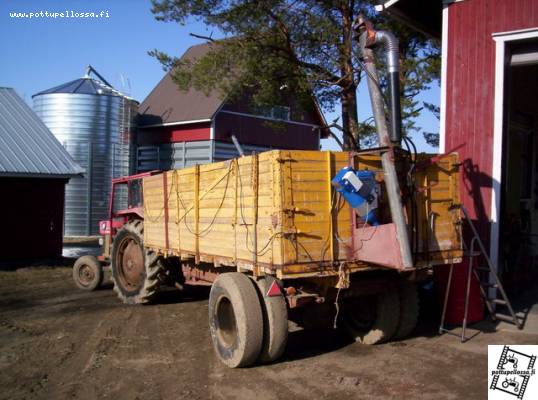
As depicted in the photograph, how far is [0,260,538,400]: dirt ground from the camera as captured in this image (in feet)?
17.4

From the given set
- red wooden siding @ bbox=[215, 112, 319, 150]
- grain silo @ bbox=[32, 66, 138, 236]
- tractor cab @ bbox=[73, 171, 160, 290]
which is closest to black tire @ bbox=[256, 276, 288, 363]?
tractor cab @ bbox=[73, 171, 160, 290]

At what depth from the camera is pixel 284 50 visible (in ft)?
42.9

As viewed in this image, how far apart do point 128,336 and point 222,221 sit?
7.87 ft

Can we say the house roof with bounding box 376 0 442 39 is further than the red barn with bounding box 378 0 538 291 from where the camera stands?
Yes

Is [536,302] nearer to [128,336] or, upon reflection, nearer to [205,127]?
[128,336]

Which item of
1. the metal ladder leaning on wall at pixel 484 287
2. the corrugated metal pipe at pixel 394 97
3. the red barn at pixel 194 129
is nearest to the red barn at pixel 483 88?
the metal ladder leaning on wall at pixel 484 287

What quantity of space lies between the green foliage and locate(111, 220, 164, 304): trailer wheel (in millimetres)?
4751

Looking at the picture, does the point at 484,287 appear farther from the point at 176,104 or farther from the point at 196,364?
the point at 176,104

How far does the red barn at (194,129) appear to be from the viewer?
22.2m

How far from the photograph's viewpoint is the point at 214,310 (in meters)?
6.39

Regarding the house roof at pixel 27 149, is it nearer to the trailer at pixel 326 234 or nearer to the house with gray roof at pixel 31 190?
the house with gray roof at pixel 31 190

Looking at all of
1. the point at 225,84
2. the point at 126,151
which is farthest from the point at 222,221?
the point at 126,151

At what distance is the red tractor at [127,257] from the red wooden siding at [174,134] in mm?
11319

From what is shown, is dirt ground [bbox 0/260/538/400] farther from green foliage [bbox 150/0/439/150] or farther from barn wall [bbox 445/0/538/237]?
green foliage [bbox 150/0/439/150]
